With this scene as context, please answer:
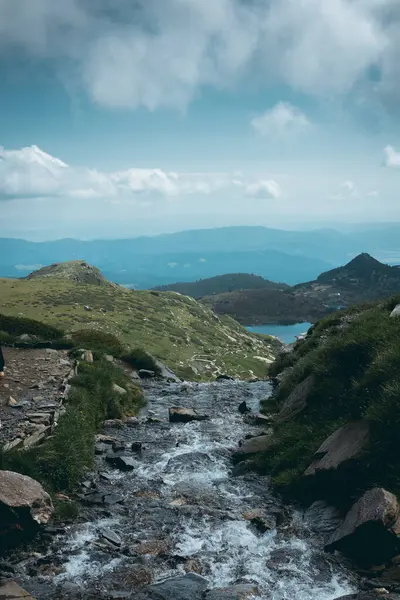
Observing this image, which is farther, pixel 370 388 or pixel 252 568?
pixel 370 388

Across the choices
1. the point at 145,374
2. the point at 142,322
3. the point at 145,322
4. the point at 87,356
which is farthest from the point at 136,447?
the point at 145,322

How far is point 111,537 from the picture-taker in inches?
388

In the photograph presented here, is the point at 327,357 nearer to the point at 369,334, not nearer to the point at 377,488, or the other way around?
the point at 369,334

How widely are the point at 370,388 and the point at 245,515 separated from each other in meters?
4.96

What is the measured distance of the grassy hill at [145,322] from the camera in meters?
55.3

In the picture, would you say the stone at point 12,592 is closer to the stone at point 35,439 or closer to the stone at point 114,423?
the stone at point 35,439

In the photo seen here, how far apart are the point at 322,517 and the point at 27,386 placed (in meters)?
14.1

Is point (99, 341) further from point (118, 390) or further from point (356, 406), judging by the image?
point (356, 406)

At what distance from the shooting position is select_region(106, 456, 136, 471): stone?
1423cm

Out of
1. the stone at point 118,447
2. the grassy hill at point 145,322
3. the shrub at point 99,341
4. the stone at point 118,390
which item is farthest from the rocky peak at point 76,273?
the stone at point 118,447

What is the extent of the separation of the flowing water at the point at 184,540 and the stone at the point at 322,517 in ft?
0.81

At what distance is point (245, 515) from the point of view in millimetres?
11258

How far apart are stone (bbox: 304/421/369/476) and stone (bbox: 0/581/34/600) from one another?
7.32 m

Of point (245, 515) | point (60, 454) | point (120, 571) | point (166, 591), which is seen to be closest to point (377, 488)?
point (245, 515)
